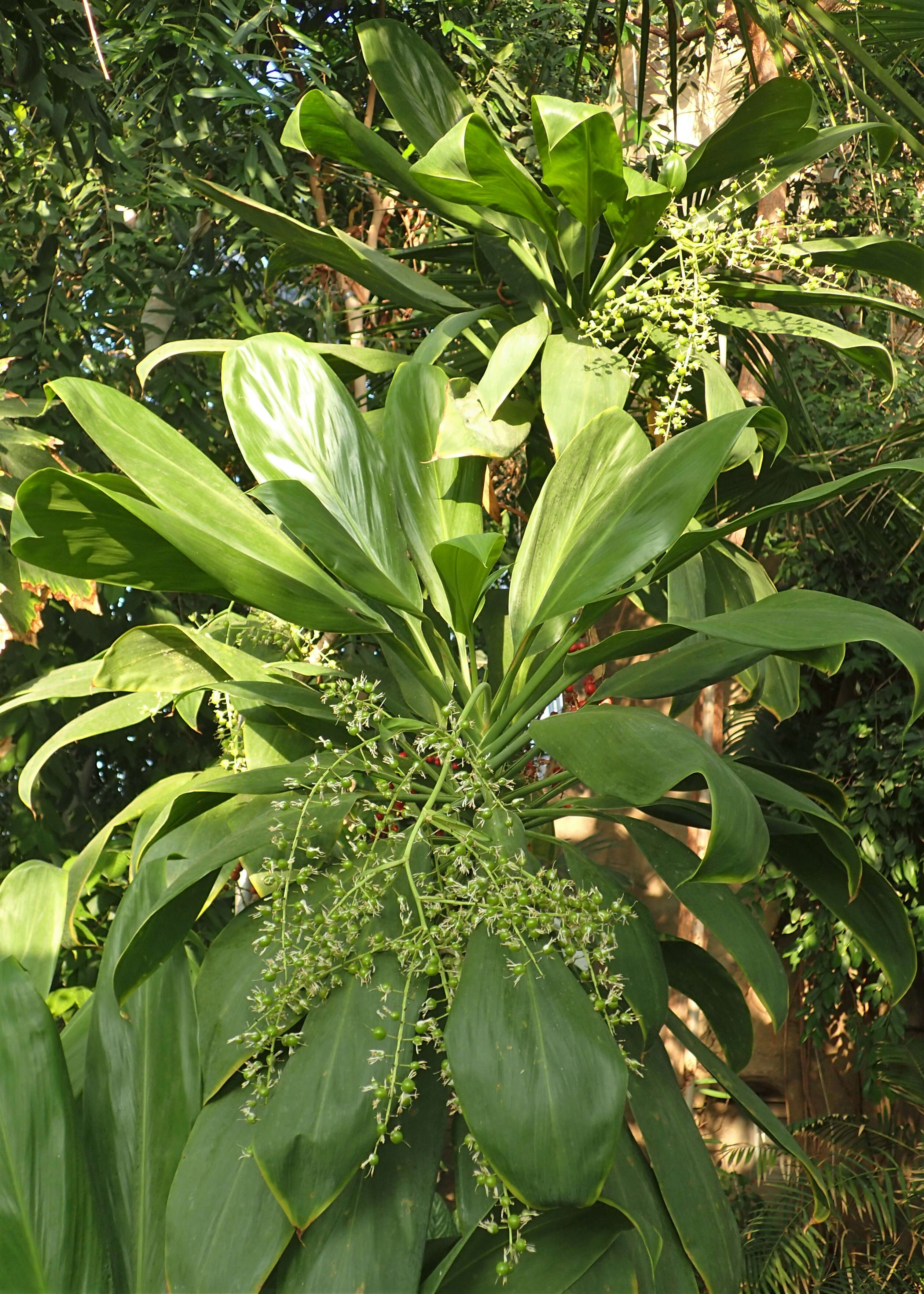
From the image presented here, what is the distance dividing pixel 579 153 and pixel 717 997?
0.87 m

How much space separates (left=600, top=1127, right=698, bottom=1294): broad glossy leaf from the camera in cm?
79

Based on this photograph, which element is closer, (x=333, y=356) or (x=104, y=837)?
(x=104, y=837)

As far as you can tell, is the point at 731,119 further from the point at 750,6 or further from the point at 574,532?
the point at 574,532

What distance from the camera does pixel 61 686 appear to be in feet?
3.83

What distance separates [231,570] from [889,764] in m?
2.10

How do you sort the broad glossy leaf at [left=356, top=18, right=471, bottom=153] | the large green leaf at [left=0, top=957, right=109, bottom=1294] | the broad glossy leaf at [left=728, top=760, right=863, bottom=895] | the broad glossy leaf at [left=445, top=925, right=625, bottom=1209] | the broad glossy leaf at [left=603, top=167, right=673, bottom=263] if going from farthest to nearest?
the broad glossy leaf at [left=356, top=18, right=471, bottom=153] → the broad glossy leaf at [left=603, top=167, right=673, bottom=263] → the broad glossy leaf at [left=728, top=760, right=863, bottom=895] → the large green leaf at [left=0, top=957, right=109, bottom=1294] → the broad glossy leaf at [left=445, top=925, right=625, bottom=1209]

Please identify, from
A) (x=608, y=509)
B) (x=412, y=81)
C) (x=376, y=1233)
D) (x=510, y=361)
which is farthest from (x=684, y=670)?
(x=412, y=81)

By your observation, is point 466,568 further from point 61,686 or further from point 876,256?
point 876,256

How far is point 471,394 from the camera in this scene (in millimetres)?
1076

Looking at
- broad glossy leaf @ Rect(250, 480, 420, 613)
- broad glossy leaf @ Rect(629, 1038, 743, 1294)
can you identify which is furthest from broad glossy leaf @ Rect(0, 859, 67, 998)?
broad glossy leaf @ Rect(629, 1038, 743, 1294)

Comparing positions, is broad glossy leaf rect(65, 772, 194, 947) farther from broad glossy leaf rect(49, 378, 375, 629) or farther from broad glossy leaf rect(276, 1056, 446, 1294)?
broad glossy leaf rect(276, 1056, 446, 1294)

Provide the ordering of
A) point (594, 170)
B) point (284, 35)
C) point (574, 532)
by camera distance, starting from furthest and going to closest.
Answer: point (284, 35), point (594, 170), point (574, 532)

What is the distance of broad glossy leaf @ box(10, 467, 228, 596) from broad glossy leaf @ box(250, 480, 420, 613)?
0.29 ft

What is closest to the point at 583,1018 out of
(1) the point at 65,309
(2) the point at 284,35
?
(1) the point at 65,309
